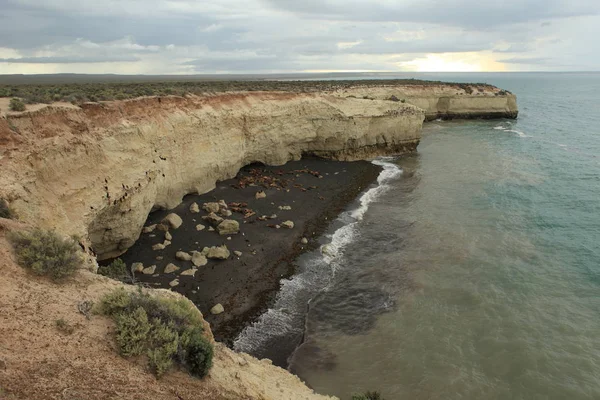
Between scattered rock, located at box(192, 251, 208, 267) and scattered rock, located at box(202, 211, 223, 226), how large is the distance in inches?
140

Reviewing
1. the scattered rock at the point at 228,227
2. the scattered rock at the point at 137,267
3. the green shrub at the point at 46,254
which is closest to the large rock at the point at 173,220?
the scattered rock at the point at 228,227

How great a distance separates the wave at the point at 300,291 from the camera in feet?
49.1

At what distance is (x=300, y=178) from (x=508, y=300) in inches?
768

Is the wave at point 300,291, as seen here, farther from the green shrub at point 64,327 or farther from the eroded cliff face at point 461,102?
the eroded cliff face at point 461,102

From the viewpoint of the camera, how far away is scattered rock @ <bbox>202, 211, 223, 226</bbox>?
2269cm

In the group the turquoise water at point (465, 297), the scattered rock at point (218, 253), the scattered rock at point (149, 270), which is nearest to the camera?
the turquoise water at point (465, 297)

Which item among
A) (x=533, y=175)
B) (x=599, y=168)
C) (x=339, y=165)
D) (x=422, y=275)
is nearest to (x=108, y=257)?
(x=422, y=275)

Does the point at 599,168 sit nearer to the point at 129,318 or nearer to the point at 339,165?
the point at 339,165

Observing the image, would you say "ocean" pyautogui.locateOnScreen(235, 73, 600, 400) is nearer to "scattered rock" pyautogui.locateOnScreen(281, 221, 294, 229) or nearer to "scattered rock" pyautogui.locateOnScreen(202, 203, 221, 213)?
"scattered rock" pyautogui.locateOnScreen(281, 221, 294, 229)

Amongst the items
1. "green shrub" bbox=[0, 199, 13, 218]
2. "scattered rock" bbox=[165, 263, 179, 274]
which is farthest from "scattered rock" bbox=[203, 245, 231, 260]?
"green shrub" bbox=[0, 199, 13, 218]

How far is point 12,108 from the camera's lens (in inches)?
605

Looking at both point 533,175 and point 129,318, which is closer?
point 129,318

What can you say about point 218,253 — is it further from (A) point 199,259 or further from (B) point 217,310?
(B) point 217,310

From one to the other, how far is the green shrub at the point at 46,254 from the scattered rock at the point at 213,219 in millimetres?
12622
